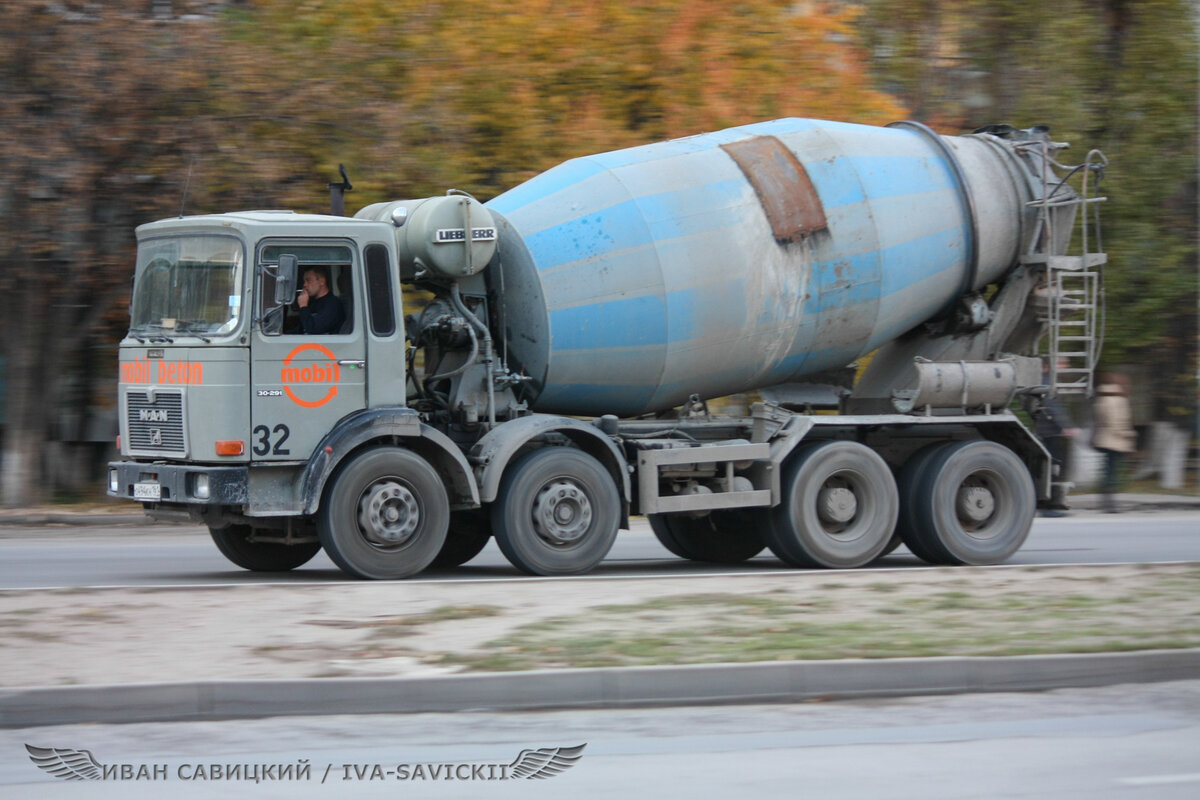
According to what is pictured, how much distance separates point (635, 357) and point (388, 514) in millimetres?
2439

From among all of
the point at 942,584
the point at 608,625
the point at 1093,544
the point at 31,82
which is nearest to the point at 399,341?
the point at 608,625

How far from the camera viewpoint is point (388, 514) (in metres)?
11.4

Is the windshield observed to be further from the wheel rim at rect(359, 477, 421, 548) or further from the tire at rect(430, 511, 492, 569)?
the tire at rect(430, 511, 492, 569)

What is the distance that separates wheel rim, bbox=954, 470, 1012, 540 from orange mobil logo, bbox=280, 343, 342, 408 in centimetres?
565

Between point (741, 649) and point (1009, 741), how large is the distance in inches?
68.8

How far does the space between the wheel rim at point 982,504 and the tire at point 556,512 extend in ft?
11.0

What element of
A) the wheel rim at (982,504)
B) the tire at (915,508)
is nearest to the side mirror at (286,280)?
the tire at (915,508)

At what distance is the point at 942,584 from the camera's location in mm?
11055

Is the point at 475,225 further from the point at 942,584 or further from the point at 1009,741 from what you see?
the point at 1009,741

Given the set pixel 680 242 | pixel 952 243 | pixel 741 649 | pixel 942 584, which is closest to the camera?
pixel 741 649

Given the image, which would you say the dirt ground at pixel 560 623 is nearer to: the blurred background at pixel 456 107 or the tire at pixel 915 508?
the tire at pixel 915 508

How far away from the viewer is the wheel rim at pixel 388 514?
1132cm

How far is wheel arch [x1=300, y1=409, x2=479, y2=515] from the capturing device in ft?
36.5

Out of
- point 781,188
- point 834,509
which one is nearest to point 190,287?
point 781,188
